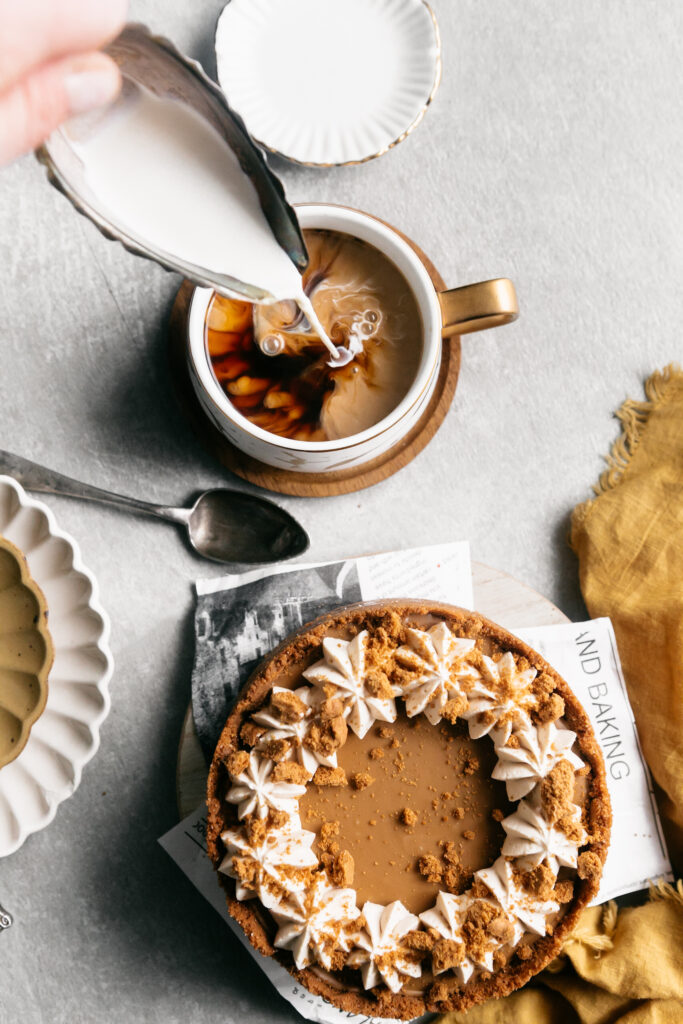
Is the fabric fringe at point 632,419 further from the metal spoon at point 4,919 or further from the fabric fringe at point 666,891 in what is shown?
the metal spoon at point 4,919

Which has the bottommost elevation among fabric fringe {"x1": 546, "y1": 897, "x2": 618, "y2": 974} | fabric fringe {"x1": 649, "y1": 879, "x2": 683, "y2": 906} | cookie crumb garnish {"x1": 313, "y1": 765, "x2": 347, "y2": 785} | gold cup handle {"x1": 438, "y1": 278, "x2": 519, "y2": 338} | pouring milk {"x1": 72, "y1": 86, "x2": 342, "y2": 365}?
fabric fringe {"x1": 546, "y1": 897, "x2": 618, "y2": 974}

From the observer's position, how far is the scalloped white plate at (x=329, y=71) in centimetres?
140

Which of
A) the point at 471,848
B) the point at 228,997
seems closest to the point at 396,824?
the point at 471,848

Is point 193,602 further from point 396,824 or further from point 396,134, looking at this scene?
point 396,134

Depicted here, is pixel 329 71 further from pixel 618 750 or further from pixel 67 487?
pixel 618 750

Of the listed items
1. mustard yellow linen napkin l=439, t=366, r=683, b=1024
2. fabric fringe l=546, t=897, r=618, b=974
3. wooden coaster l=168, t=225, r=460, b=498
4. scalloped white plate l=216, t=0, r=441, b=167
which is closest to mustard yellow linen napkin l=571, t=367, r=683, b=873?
mustard yellow linen napkin l=439, t=366, r=683, b=1024

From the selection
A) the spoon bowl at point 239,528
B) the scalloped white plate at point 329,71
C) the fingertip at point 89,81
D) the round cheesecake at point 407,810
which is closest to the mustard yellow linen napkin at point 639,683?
the round cheesecake at point 407,810

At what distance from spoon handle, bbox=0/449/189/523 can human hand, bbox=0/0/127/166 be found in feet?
1.93

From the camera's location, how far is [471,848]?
3.94 feet

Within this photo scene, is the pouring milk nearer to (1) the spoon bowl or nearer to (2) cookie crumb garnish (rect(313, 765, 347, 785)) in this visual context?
(1) the spoon bowl

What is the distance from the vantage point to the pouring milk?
3.07 ft

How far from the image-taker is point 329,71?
143 centimetres

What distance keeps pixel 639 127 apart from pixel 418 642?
101 cm

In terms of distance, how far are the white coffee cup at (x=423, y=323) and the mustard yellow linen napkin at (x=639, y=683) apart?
15.6 inches
